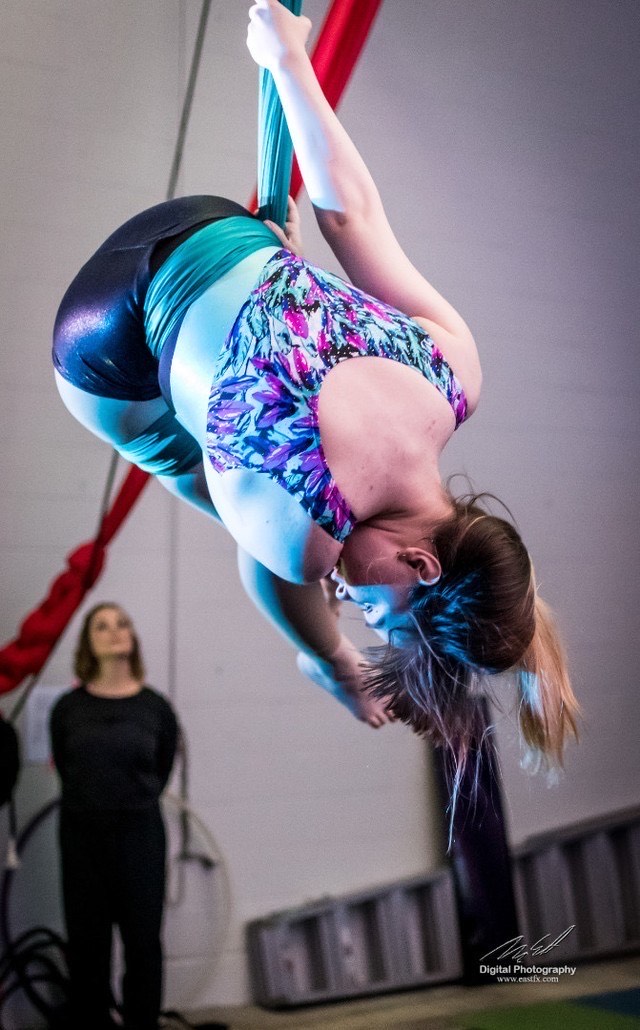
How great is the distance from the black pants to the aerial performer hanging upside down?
5.24 ft

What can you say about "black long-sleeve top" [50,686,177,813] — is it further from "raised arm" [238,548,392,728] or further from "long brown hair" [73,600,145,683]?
"raised arm" [238,548,392,728]

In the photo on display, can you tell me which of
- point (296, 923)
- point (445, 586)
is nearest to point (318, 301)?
point (445, 586)

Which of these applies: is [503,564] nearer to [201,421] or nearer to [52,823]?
[201,421]

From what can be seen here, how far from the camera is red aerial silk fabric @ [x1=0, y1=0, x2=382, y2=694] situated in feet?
5.27

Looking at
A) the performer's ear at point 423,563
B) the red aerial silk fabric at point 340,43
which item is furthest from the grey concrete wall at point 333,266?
the performer's ear at point 423,563

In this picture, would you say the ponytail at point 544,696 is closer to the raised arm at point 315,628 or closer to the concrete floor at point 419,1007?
the raised arm at point 315,628

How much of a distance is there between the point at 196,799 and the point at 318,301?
2.38 metres

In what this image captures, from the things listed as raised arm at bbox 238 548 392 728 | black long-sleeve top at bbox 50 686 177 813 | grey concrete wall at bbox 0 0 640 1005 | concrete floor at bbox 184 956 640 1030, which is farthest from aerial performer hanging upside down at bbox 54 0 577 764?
concrete floor at bbox 184 956 640 1030

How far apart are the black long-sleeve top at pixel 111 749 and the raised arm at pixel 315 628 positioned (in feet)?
4.57

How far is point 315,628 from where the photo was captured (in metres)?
1.50

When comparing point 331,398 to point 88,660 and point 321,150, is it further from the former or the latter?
point 88,660

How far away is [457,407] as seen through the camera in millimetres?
1283

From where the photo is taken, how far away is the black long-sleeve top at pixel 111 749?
2.77 meters

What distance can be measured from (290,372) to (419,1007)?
2.65 m
